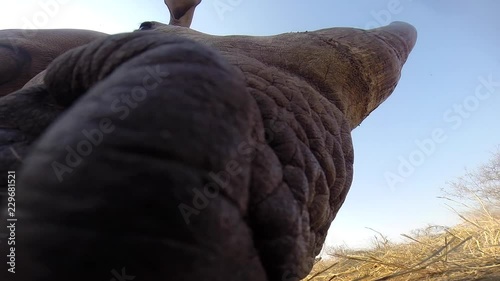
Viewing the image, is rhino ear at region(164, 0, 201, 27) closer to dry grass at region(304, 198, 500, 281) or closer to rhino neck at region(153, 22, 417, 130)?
rhino neck at region(153, 22, 417, 130)

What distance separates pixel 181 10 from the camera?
11.9 ft

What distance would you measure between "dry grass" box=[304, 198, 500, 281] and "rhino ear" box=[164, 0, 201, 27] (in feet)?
6.45

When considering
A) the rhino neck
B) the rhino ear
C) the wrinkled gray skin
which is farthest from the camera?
the rhino ear

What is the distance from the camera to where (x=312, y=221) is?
129cm

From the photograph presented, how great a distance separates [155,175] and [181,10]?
10.1 feet

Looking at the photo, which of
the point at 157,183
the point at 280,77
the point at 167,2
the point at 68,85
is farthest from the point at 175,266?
the point at 167,2

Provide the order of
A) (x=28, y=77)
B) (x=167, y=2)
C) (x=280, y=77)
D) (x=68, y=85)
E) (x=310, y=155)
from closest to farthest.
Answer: (x=68, y=85) < (x=310, y=155) < (x=280, y=77) < (x=28, y=77) < (x=167, y=2)

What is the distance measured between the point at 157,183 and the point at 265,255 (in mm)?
286

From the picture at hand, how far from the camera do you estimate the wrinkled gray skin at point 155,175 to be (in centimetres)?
73

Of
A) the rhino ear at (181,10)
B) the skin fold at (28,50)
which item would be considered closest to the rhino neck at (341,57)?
the skin fold at (28,50)

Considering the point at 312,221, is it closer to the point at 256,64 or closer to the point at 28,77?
the point at 256,64

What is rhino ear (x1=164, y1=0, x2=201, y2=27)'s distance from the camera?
3.58 meters

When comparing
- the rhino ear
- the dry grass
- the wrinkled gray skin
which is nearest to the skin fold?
the rhino ear

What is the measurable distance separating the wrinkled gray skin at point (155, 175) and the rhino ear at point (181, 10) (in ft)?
8.34
